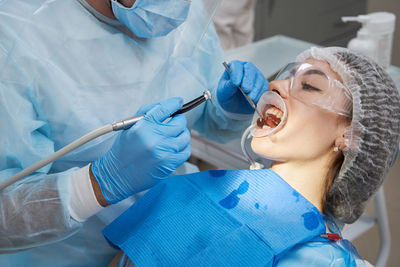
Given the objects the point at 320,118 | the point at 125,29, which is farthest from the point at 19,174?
the point at 320,118

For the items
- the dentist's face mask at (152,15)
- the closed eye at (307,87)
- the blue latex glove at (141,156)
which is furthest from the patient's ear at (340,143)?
the dentist's face mask at (152,15)

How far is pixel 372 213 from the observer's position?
7.58 feet

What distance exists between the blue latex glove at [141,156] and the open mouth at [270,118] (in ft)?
1.04

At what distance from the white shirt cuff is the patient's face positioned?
0.48 meters

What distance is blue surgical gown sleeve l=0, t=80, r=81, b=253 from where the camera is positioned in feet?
3.76

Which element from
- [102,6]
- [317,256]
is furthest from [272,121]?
[102,6]

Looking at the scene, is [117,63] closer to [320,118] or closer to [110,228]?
[110,228]

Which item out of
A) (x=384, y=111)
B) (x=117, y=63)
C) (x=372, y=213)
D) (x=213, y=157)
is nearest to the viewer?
(x=384, y=111)

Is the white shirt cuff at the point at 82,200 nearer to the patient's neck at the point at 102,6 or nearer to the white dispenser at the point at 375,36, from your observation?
the patient's neck at the point at 102,6

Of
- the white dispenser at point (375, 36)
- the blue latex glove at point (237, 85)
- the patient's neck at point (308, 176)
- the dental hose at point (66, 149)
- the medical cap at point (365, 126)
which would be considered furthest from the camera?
the white dispenser at point (375, 36)

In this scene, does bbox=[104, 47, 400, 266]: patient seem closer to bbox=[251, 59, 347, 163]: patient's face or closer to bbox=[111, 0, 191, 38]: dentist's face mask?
bbox=[251, 59, 347, 163]: patient's face

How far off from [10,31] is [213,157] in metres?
1.08

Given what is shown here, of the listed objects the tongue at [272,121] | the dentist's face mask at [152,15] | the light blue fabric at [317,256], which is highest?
the dentist's face mask at [152,15]

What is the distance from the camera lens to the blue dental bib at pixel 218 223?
116 cm
